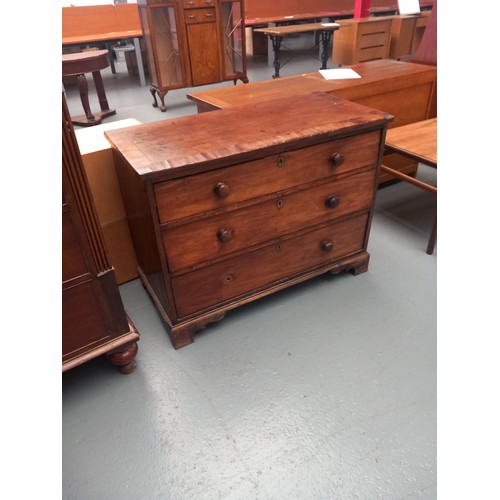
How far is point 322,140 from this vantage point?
1.52 m

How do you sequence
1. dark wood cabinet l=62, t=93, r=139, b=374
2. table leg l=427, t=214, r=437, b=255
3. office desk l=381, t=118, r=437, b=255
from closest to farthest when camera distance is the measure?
dark wood cabinet l=62, t=93, r=139, b=374 < office desk l=381, t=118, r=437, b=255 < table leg l=427, t=214, r=437, b=255

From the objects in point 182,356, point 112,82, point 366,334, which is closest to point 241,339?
point 182,356

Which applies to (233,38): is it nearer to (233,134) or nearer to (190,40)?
(190,40)

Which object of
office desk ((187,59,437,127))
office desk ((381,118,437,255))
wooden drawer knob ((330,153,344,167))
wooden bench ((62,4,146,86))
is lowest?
office desk ((381,118,437,255))

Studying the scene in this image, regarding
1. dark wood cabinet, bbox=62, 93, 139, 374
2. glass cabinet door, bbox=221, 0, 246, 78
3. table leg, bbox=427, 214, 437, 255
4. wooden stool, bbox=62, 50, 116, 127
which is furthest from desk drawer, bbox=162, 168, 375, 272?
glass cabinet door, bbox=221, 0, 246, 78

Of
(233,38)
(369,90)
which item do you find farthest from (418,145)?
(233,38)

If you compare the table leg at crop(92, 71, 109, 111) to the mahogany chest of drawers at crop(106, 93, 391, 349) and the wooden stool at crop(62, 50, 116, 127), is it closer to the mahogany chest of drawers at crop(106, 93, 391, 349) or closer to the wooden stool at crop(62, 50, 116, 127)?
the wooden stool at crop(62, 50, 116, 127)

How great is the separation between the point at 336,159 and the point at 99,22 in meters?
6.85

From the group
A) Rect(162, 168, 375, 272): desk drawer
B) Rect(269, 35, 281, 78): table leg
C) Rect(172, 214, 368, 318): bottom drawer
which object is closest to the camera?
Rect(162, 168, 375, 272): desk drawer

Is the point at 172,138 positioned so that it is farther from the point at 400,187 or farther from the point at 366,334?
the point at 400,187

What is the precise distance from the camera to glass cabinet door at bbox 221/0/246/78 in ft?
15.9

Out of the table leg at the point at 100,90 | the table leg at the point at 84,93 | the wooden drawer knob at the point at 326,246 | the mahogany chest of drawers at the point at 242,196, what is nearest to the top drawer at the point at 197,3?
the table leg at the point at 100,90

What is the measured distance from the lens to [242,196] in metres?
1.47

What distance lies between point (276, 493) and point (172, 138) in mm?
1286
